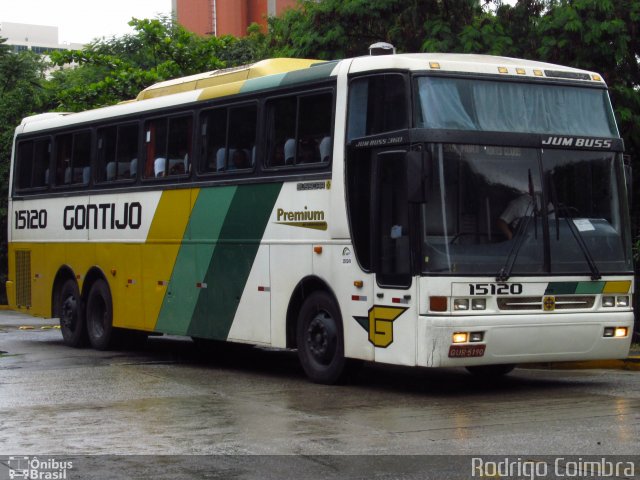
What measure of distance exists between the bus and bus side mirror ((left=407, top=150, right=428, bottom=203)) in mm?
14

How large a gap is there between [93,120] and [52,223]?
215cm

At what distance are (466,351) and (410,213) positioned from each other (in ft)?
4.87

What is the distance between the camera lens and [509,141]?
12.8 m

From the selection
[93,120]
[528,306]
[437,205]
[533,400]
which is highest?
[93,120]

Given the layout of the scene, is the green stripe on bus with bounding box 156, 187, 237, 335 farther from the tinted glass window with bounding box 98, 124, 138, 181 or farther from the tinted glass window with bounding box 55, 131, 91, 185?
the tinted glass window with bounding box 55, 131, 91, 185

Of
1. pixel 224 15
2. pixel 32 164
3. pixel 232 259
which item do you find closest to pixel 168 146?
pixel 232 259

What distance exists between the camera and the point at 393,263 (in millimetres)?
12727

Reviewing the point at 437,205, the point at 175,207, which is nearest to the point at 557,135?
the point at 437,205

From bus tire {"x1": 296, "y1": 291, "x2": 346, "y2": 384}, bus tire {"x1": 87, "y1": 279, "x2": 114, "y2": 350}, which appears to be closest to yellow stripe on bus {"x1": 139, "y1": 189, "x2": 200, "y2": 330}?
bus tire {"x1": 87, "y1": 279, "x2": 114, "y2": 350}

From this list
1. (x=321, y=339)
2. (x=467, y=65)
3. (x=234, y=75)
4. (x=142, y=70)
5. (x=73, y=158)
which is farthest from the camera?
(x=142, y=70)

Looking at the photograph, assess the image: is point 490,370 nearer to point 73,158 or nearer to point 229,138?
point 229,138

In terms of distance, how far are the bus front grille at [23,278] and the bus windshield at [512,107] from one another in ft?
35.8

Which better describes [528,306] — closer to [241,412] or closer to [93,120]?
[241,412]
